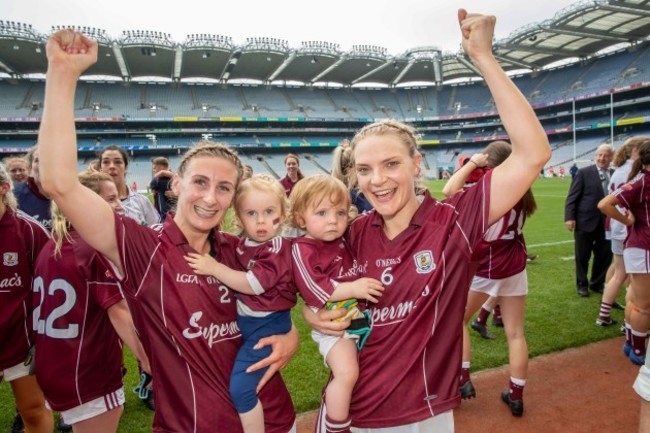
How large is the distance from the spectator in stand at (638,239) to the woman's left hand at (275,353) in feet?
11.8

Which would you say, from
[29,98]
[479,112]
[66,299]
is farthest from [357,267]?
[479,112]

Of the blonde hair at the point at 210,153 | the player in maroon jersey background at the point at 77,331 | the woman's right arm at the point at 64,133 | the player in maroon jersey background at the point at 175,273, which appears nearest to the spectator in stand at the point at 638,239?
the player in maroon jersey background at the point at 175,273

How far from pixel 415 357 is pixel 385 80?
5633 centimetres

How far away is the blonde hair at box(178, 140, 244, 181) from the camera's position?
1.94m

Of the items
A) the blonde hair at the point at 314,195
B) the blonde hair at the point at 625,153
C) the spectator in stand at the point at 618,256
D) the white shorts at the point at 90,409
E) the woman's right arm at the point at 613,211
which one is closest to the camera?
the blonde hair at the point at 314,195

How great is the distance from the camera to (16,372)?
8.84ft

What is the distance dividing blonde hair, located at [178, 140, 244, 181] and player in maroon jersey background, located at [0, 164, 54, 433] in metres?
1.56

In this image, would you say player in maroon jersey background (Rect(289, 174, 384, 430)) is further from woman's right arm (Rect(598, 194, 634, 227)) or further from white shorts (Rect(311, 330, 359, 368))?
woman's right arm (Rect(598, 194, 634, 227))

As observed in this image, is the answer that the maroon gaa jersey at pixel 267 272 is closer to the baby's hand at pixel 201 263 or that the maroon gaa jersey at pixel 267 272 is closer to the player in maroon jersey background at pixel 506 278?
the baby's hand at pixel 201 263

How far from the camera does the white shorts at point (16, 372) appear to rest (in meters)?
2.68

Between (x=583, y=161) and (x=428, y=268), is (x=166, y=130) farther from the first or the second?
(x=428, y=268)

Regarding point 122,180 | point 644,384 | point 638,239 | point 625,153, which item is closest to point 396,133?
point 644,384

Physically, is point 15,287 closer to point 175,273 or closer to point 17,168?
point 175,273

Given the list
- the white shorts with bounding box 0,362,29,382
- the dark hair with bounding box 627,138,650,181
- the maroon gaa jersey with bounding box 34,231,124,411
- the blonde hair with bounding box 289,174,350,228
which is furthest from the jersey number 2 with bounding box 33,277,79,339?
the dark hair with bounding box 627,138,650,181
